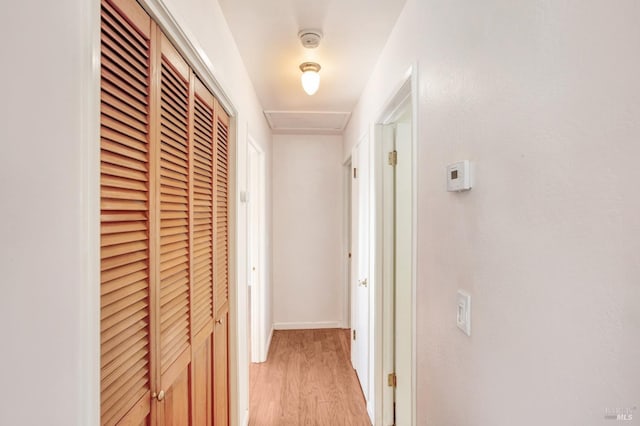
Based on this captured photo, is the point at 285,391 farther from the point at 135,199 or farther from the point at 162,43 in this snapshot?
the point at 162,43

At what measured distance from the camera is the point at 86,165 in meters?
0.60

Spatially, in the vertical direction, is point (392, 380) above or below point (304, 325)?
above

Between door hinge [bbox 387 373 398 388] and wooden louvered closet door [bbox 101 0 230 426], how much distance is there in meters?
1.14

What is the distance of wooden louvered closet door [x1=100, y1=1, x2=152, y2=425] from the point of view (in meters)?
0.72

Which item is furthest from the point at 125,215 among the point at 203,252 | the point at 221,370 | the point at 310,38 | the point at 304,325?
the point at 304,325

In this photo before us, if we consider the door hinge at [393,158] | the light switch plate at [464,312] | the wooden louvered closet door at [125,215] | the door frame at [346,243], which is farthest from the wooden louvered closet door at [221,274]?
the door frame at [346,243]

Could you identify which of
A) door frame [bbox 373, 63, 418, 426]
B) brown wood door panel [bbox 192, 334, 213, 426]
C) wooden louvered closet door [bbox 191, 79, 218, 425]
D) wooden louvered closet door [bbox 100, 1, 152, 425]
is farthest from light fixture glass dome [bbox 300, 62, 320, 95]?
brown wood door panel [bbox 192, 334, 213, 426]

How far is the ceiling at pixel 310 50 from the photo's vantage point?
153 cm

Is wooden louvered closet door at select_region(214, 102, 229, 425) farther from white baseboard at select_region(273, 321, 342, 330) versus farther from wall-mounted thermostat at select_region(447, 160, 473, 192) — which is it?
white baseboard at select_region(273, 321, 342, 330)

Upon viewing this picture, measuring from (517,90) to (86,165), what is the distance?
90cm

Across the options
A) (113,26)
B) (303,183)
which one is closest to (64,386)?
(113,26)

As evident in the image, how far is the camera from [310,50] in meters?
1.93

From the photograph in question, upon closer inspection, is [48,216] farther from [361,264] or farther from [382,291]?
[361,264]

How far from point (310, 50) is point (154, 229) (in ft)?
4.90
